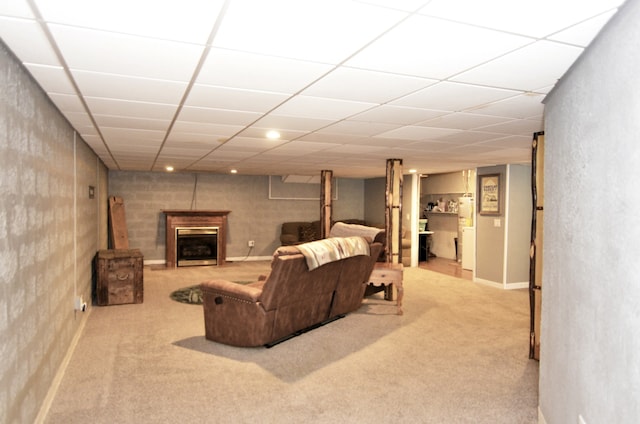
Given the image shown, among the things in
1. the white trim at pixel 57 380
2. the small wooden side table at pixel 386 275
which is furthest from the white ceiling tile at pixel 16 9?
the small wooden side table at pixel 386 275

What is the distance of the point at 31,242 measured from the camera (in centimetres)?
239

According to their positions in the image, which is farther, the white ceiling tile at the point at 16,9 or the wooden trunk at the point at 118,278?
the wooden trunk at the point at 118,278

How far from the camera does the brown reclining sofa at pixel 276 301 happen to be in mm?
3902

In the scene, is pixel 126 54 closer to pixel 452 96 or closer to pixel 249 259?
pixel 452 96

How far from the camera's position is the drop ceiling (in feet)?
4.92

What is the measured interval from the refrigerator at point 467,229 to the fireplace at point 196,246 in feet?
17.1

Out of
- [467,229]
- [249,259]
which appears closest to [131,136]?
[249,259]

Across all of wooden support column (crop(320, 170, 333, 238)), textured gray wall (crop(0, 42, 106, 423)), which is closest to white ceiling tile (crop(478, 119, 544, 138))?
textured gray wall (crop(0, 42, 106, 423))

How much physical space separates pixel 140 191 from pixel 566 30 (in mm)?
8907

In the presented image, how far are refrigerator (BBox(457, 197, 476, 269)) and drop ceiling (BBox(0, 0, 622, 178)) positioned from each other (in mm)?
4869

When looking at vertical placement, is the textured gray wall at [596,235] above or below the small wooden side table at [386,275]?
above

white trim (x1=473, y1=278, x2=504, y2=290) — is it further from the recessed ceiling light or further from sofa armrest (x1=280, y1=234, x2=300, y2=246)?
the recessed ceiling light

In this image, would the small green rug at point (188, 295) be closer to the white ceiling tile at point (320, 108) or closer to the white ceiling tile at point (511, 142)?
the white ceiling tile at point (320, 108)

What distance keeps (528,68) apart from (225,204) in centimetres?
843
